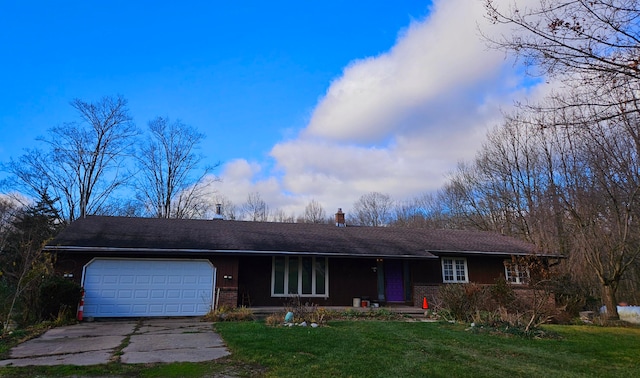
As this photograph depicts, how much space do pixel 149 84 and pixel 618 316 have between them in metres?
19.3

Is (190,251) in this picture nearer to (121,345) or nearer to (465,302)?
(121,345)

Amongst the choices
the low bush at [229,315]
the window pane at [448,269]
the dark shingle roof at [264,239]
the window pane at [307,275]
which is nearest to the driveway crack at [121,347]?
the low bush at [229,315]

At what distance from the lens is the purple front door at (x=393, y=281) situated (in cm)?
1700

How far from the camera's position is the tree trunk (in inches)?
Answer: 574

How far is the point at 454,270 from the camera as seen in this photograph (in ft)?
57.9

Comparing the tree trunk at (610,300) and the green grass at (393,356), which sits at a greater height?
the tree trunk at (610,300)

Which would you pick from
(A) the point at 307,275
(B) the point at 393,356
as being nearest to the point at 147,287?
(A) the point at 307,275

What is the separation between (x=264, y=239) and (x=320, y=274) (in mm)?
2745

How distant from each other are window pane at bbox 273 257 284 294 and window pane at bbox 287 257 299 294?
0.33 metres

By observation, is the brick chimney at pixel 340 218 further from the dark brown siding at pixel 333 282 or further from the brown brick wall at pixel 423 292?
the brown brick wall at pixel 423 292

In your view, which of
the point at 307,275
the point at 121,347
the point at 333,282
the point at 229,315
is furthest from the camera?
the point at 333,282

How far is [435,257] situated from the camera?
15.8 m

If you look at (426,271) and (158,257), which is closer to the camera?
(158,257)

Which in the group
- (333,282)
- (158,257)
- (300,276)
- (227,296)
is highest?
(158,257)
